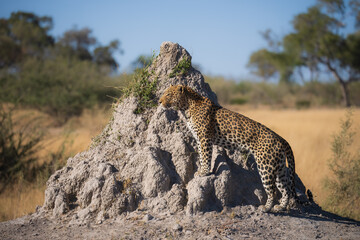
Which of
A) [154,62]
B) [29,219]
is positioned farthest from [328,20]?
[29,219]

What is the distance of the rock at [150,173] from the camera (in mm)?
4680

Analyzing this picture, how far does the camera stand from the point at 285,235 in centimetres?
434

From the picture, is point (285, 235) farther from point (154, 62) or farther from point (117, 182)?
point (154, 62)

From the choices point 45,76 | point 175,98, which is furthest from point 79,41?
point 175,98

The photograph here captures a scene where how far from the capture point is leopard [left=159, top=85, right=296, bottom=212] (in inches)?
182

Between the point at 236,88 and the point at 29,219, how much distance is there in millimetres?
37342

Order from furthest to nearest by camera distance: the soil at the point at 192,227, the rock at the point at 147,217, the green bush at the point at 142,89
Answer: the green bush at the point at 142,89 < the rock at the point at 147,217 < the soil at the point at 192,227

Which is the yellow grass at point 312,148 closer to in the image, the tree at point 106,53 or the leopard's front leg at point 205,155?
the leopard's front leg at point 205,155

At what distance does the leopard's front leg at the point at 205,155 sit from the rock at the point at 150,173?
11 centimetres

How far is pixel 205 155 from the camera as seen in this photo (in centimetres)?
462

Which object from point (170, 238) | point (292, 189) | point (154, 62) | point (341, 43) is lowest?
Answer: point (170, 238)

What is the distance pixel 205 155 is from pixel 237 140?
48 centimetres

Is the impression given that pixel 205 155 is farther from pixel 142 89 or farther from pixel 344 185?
pixel 344 185

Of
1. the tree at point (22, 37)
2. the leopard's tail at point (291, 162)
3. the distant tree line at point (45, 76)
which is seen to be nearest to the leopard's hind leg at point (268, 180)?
the leopard's tail at point (291, 162)
